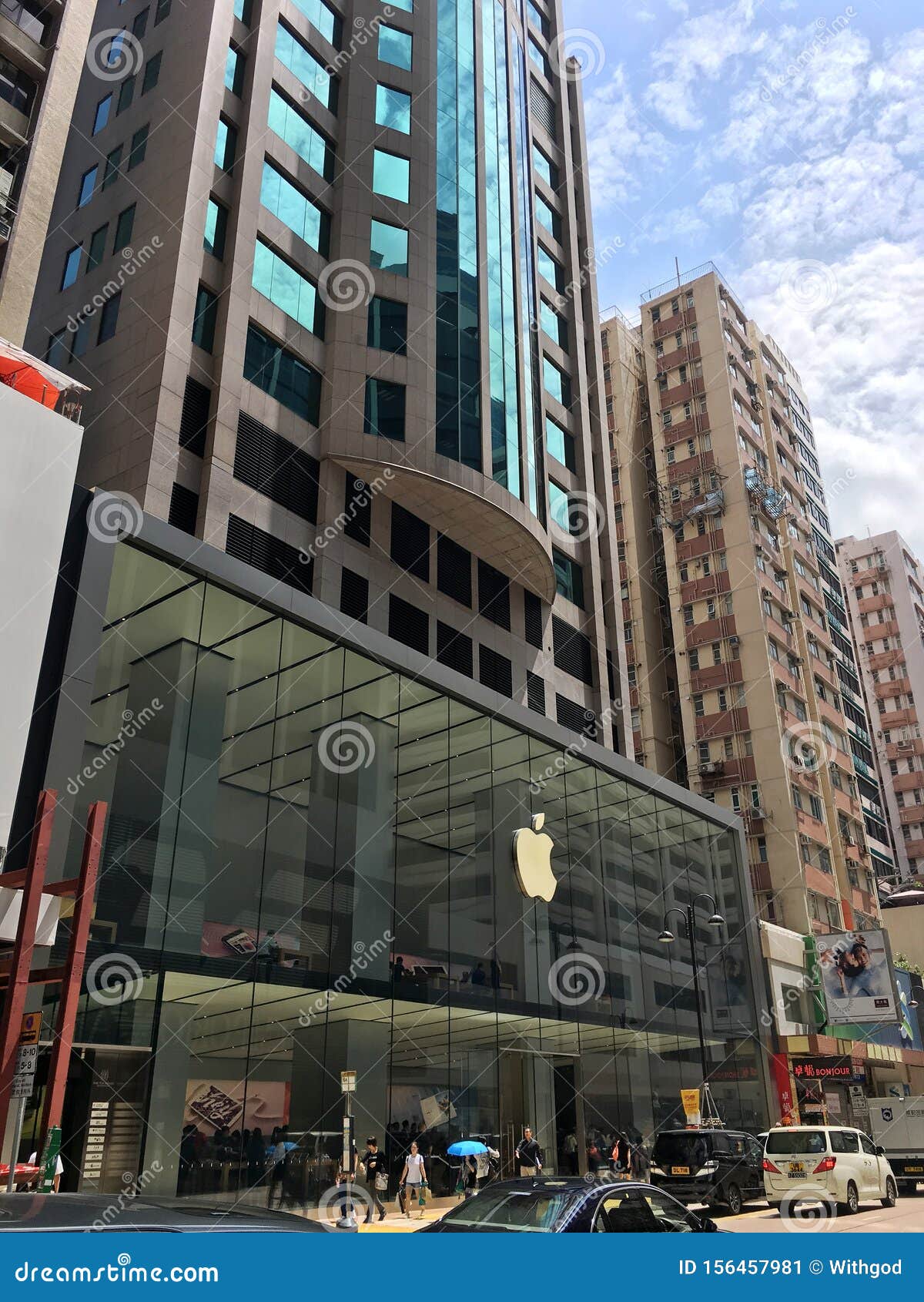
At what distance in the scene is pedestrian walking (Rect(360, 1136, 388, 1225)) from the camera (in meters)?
20.0

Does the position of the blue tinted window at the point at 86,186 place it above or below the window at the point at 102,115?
below

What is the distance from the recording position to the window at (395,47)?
35.0 metres

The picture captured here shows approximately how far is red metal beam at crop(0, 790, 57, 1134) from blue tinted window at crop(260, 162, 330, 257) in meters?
25.0

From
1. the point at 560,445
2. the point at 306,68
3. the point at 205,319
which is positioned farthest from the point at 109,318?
the point at 560,445

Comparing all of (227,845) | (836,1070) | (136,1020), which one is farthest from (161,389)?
(836,1070)

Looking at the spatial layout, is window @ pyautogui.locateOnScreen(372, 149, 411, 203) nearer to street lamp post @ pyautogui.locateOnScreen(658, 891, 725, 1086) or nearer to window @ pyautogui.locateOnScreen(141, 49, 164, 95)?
window @ pyautogui.locateOnScreen(141, 49, 164, 95)

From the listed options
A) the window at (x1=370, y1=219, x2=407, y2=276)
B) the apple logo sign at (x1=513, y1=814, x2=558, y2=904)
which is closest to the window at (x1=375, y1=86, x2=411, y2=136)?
the window at (x1=370, y1=219, x2=407, y2=276)

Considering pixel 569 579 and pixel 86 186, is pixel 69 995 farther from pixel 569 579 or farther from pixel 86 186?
pixel 569 579

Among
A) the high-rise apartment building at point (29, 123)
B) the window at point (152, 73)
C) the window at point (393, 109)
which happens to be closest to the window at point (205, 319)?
the high-rise apartment building at point (29, 123)

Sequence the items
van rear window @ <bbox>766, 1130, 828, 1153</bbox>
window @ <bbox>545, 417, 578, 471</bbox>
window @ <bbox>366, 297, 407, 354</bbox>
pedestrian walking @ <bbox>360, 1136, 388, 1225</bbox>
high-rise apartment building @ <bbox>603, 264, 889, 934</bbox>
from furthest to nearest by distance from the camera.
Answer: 1. high-rise apartment building @ <bbox>603, 264, 889, 934</bbox>
2. window @ <bbox>545, 417, 578, 471</bbox>
3. window @ <bbox>366, 297, 407, 354</bbox>
4. pedestrian walking @ <bbox>360, 1136, 388, 1225</bbox>
5. van rear window @ <bbox>766, 1130, 828, 1153</bbox>

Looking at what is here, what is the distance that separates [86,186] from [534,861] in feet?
90.8

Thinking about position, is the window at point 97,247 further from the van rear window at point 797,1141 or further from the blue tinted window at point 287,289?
the van rear window at point 797,1141

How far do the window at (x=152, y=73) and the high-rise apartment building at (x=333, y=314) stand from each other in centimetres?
12

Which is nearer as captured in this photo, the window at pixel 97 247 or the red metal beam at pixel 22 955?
the red metal beam at pixel 22 955
